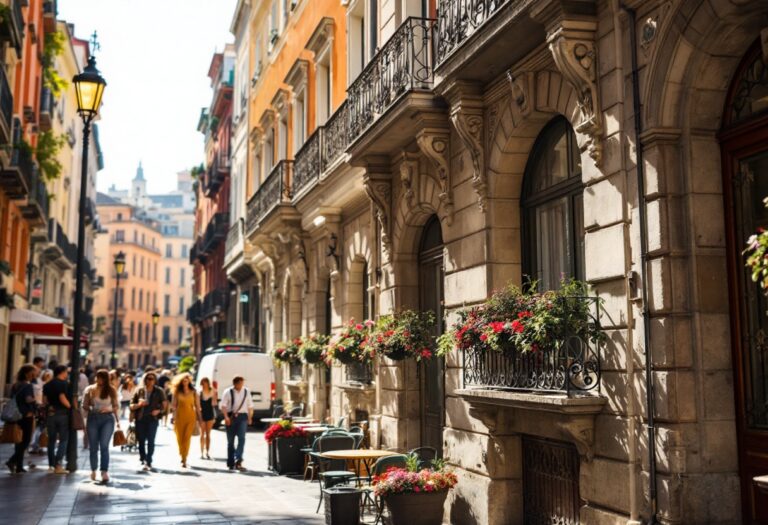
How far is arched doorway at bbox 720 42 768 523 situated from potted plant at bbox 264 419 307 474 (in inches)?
374

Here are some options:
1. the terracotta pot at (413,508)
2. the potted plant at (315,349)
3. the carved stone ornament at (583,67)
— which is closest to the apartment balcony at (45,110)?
the potted plant at (315,349)

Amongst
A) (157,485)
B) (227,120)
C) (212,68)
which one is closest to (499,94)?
(157,485)

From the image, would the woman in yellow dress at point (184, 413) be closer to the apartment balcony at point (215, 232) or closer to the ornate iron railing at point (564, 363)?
the ornate iron railing at point (564, 363)

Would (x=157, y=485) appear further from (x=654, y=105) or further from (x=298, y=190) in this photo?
(x=654, y=105)

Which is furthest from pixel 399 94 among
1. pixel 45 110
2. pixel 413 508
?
pixel 45 110

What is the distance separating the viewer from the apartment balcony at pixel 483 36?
8734 millimetres

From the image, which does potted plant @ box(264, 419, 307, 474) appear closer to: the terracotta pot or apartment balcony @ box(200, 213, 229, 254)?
the terracotta pot

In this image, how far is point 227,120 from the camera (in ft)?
140

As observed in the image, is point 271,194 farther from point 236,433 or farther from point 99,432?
point 99,432

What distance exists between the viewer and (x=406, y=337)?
12352 millimetres

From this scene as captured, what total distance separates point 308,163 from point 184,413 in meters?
5.97

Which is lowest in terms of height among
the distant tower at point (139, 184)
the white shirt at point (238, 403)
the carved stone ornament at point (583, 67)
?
the white shirt at point (238, 403)

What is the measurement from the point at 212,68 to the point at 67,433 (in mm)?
37713

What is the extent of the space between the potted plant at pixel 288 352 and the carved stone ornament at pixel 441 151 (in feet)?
29.7
